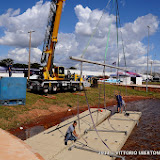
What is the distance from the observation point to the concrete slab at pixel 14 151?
600cm

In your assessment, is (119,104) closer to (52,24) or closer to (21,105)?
(21,105)

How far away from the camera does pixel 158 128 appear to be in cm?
1279

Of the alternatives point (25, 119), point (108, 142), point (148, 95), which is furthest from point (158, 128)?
point (148, 95)

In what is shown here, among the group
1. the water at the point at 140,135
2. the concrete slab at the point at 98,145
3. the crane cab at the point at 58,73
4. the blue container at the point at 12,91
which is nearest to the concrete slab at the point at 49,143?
the concrete slab at the point at 98,145

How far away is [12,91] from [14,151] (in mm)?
8558

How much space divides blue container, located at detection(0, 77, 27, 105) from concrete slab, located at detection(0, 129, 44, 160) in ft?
21.7

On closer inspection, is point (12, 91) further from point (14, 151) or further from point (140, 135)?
point (140, 135)

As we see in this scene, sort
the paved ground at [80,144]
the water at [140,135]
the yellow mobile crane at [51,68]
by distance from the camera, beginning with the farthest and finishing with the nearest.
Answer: the yellow mobile crane at [51,68] < the water at [140,135] < the paved ground at [80,144]

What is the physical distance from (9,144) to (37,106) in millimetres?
9284

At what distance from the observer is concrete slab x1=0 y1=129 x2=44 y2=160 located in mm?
6004

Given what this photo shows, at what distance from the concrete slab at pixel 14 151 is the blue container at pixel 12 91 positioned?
260 inches

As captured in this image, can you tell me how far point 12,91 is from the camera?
1425 centimetres

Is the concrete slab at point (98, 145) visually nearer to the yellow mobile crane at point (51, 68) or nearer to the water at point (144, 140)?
the water at point (144, 140)

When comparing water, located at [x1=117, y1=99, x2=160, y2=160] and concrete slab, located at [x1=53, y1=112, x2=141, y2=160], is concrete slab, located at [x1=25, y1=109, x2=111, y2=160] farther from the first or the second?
water, located at [x1=117, y1=99, x2=160, y2=160]
